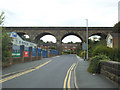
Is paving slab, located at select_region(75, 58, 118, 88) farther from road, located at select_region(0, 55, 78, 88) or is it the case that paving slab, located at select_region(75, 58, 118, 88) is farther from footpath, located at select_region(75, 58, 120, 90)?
road, located at select_region(0, 55, 78, 88)

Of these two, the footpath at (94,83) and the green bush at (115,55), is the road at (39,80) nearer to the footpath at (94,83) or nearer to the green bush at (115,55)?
the footpath at (94,83)

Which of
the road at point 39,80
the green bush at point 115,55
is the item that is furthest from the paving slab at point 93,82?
the green bush at point 115,55

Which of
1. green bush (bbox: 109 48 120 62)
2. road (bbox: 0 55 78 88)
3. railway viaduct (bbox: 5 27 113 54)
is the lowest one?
road (bbox: 0 55 78 88)

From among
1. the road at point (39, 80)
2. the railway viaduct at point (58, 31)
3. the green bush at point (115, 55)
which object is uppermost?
the railway viaduct at point (58, 31)

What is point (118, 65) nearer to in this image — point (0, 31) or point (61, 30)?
point (0, 31)

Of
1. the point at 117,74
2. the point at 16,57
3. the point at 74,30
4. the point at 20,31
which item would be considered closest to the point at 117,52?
the point at 117,74

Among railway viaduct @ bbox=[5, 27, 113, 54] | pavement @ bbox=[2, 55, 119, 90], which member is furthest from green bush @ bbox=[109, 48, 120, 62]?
railway viaduct @ bbox=[5, 27, 113, 54]

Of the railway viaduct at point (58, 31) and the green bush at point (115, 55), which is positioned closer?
the green bush at point (115, 55)

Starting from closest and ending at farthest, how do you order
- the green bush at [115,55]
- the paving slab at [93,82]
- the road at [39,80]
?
1. the paving slab at [93,82]
2. the road at [39,80]
3. the green bush at [115,55]

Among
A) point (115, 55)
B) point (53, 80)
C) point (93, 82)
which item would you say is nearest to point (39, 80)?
point (53, 80)

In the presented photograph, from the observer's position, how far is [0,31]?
47.6 ft

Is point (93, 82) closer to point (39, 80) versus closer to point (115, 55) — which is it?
point (39, 80)
